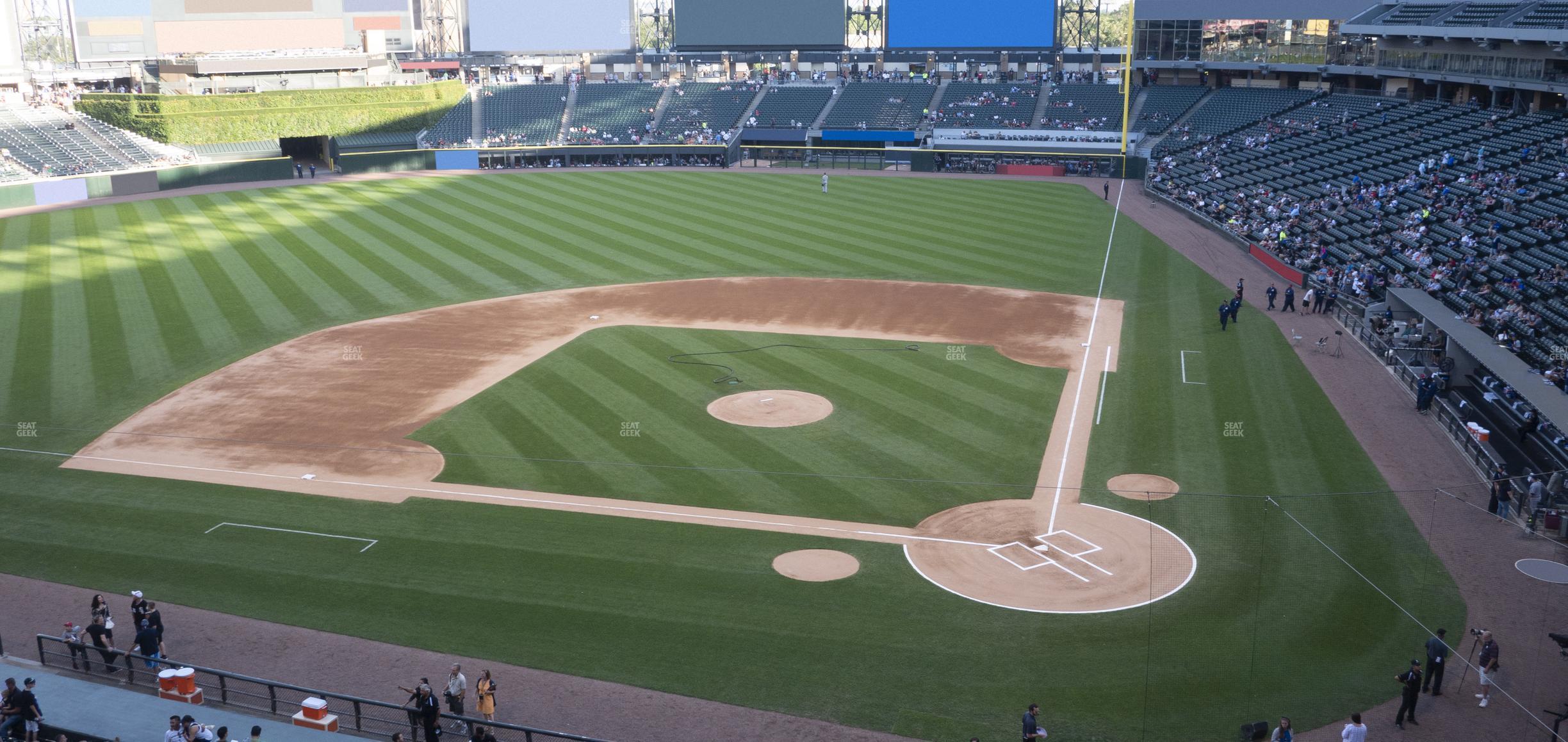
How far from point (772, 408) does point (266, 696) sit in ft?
46.4

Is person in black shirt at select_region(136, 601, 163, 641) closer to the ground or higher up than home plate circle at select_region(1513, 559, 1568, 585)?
higher up

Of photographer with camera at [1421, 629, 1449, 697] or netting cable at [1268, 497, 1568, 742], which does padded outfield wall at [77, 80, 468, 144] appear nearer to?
netting cable at [1268, 497, 1568, 742]

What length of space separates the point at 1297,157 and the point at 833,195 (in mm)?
22841

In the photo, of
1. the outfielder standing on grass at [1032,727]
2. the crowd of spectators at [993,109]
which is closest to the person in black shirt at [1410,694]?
the outfielder standing on grass at [1032,727]

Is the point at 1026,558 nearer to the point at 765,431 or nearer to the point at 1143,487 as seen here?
the point at 1143,487

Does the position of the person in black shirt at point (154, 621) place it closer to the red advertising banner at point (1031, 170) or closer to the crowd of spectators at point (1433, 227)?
the crowd of spectators at point (1433, 227)

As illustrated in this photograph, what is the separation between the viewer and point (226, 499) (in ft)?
74.7

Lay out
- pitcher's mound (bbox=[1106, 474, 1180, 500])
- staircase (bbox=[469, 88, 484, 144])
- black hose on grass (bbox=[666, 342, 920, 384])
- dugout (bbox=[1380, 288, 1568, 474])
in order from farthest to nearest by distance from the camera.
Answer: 1. staircase (bbox=[469, 88, 484, 144])
2. black hose on grass (bbox=[666, 342, 920, 384])
3. dugout (bbox=[1380, 288, 1568, 474])
4. pitcher's mound (bbox=[1106, 474, 1180, 500])

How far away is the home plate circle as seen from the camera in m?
18.6

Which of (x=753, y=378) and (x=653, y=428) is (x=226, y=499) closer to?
(x=653, y=428)

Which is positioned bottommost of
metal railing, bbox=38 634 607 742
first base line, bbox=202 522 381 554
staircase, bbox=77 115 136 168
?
metal railing, bbox=38 634 607 742

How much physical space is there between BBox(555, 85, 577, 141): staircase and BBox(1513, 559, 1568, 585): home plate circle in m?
67.8

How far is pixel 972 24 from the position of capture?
7831 centimetres

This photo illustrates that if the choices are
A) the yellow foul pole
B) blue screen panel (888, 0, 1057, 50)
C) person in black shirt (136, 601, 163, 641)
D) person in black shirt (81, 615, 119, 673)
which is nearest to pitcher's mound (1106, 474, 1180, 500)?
person in black shirt (136, 601, 163, 641)
